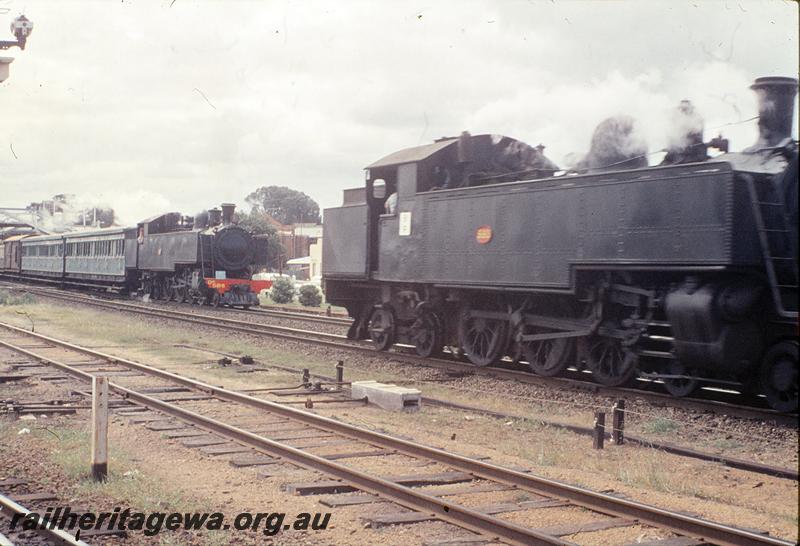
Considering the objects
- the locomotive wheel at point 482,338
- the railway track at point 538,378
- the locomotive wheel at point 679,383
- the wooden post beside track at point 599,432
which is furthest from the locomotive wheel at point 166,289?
the wooden post beside track at point 599,432

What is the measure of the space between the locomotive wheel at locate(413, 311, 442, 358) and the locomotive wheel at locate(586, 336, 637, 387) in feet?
11.2

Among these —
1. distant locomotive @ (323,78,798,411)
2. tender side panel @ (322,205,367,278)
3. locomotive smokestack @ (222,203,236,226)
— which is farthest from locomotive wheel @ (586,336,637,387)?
locomotive smokestack @ (222,203,236,226)

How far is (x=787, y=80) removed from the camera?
8.89m

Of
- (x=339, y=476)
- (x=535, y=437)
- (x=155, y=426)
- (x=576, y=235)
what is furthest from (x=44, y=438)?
(x=576, y=235)

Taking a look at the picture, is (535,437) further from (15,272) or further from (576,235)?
(15,272)

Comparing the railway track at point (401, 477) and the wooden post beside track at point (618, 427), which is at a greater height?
the wooden post beside track at point (618, 427)

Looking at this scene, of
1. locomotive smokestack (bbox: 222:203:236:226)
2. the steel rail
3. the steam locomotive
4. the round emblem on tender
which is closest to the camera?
the steel rail

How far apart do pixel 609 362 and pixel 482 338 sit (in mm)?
2679

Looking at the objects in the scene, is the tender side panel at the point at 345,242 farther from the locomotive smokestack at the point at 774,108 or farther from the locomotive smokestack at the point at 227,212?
the locomotive smokestack at the point at 227,212

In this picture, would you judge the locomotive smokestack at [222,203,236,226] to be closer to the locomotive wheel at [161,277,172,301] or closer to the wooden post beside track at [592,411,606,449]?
the locomotive wheel at [161,277,172,301]

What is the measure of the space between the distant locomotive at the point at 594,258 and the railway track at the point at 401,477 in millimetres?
3327

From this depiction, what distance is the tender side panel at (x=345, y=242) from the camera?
50.5 feet

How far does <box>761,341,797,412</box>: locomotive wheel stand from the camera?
8648 millimetres

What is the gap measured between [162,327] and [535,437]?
1359 cm
